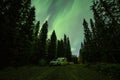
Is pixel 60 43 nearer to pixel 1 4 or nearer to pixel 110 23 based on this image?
pixel 110 23

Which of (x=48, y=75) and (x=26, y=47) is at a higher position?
(x=26, y=47)

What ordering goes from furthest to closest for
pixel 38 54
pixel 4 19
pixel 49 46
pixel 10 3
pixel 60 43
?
pixel 60 43 < pixel 49 46 < pixel 38 54 < pixel 10 3 < pixel 4 19

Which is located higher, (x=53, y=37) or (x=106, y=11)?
(x=53, y=37)

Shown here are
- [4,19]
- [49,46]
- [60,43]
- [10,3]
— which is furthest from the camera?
[60,43]

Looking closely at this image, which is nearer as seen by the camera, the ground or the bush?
the bush

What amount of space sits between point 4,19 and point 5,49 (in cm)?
310

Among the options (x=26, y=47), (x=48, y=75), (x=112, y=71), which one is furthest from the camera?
(x=26, y=47)

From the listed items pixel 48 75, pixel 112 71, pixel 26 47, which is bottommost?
pixel 48 75

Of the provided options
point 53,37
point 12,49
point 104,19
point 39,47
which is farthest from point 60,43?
point 12,49

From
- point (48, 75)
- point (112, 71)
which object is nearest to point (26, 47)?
point (48, 75)

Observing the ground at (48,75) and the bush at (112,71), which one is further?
the ground at (48,75)

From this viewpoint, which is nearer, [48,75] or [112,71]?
[112,71]

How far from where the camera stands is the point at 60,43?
8688cm

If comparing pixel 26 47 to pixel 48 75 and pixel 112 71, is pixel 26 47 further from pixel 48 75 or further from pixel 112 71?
pixel 112 71
